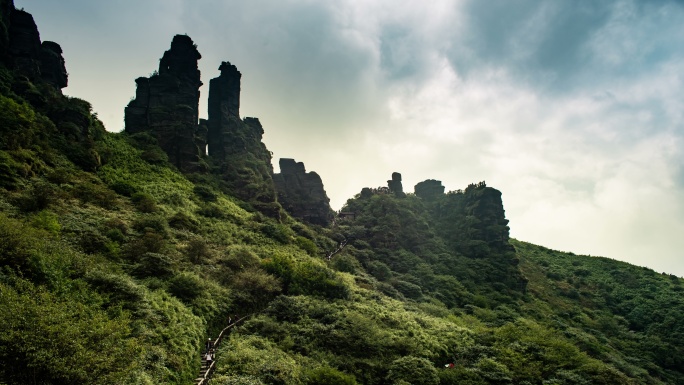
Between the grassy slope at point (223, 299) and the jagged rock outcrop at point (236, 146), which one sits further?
the jagged rock outcrop at point (236, 146)

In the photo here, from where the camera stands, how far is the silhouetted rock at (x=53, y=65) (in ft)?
176

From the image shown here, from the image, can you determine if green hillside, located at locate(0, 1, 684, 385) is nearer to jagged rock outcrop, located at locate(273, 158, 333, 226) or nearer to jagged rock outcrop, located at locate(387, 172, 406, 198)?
jagged rock outcrop, located at locate(273, 158, 333, 226)

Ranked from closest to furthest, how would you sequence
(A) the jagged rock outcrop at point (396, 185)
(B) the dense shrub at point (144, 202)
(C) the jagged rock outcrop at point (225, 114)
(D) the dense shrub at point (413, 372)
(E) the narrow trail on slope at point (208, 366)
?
(E) the narrow trail on slope at point (208, 366) → (D) the dense shrub at point (413, 372) → (B) the dense shrub at point (144, 202) → (C) the jagged rock outcrop at point (225, 114) → (A) the jagged rock outcrop at point (396, 185)

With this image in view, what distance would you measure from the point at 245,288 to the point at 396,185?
65779 mm

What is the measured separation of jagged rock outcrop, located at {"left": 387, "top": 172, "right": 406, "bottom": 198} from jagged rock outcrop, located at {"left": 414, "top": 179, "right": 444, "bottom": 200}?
25.1 ft

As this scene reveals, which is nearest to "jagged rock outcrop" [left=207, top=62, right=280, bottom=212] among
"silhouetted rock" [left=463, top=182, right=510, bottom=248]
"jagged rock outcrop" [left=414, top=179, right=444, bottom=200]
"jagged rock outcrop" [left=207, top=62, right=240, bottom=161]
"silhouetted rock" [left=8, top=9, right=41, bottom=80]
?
"jagged rock outcrop" [left=207, top=62, right=240, bottom=161]

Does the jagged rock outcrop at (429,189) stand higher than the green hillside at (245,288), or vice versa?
the jagged rock outcrop at (429,189)

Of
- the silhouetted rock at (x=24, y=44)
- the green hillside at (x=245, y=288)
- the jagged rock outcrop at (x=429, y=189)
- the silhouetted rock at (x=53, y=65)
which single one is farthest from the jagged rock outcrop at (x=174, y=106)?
the jagged rock outcrop at (x=429, y=189)

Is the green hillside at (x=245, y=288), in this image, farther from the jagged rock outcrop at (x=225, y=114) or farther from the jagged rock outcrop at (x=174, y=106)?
the jagged rock outcrop at (x=174, y=106)

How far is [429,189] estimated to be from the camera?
327 feet

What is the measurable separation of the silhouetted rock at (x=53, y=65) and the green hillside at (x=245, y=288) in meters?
1.08

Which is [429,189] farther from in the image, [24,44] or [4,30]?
[4,30]

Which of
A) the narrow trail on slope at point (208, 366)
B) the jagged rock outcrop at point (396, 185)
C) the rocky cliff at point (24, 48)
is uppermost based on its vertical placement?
the rocky cliff at point (24, 48)

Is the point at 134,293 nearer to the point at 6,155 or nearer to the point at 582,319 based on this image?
the point at 6,155
